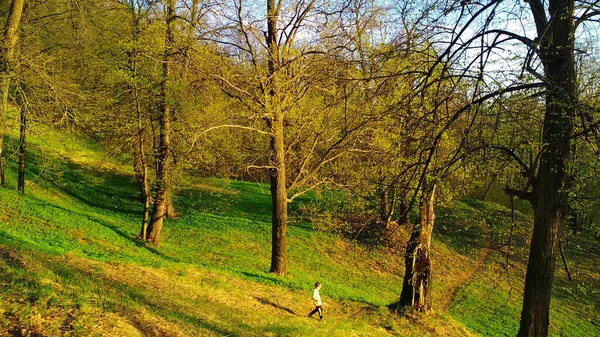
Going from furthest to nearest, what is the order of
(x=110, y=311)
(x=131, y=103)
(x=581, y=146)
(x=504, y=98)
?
(x=131, y=103) < (x=581, y=146) < (x=110, y=311) < (x=504, y=98)

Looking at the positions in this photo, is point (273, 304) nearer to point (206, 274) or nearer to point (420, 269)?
point (206, 274)

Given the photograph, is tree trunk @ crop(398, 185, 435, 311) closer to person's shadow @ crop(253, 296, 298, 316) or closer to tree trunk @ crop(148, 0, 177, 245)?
person's shadow @ crop(253, 296, 298, 316)

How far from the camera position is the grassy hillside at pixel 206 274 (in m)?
5.80

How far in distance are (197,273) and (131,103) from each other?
24.3ft

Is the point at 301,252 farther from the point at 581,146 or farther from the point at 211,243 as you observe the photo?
the point at 581,146

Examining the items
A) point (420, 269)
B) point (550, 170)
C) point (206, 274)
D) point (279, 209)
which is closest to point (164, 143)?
point (279, 209)

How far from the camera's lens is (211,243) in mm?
17891

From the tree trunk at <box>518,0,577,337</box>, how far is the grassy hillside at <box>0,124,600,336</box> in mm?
503

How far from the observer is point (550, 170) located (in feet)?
17.9

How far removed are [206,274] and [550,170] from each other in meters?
8.37

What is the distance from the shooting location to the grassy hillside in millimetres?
5797

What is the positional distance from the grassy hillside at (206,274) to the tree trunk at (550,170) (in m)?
0.50

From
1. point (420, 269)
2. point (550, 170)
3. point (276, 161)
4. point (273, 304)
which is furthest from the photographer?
point (276, 161)

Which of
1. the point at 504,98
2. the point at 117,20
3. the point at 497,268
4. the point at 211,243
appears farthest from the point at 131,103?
the point at 497,268
